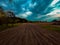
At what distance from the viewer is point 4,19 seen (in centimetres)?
4997

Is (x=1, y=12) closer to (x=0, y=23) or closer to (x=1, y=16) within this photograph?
(x=1, y=16)

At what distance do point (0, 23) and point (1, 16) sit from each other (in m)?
5.05

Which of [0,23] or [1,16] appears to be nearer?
[1,16]

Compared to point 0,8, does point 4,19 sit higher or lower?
lower

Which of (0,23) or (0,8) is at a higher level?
(0,8)

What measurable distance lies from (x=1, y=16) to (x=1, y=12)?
194cm

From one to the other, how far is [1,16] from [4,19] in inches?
113

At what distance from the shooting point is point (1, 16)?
47344 mm

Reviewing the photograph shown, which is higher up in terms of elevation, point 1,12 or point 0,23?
point 1,12

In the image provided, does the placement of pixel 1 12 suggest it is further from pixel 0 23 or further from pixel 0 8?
pixel 0 23

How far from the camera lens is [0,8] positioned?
49531 mm

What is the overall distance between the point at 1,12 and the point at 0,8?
1.90m

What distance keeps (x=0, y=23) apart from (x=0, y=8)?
5.86 m

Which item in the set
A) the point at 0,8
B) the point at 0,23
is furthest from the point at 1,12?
the point at 0,23
